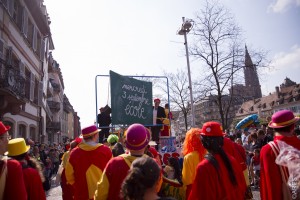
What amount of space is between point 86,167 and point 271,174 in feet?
8.00

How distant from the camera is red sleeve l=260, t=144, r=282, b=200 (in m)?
2.94

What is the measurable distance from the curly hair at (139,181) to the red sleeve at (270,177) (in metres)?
1.49

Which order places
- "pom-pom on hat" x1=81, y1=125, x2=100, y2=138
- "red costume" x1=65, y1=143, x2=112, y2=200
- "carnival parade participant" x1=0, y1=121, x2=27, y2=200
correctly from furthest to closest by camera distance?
"pom-pom on hat" x1=81, y1=125, x2=100, y2=138
"red costume" x1=65, y1=143, x2=112, y2=200
"carnival parade participant" x1=0, y1=121, x2=27, y2=200

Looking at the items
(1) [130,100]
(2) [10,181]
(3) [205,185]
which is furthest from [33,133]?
(3) [205,185]

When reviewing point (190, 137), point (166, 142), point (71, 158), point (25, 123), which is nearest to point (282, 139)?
point (190, 137)

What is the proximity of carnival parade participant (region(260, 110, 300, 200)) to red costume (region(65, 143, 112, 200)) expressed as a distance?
2.17 meters

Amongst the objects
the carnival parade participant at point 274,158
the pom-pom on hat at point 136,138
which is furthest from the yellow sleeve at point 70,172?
the carnival parade participant at point 274,158

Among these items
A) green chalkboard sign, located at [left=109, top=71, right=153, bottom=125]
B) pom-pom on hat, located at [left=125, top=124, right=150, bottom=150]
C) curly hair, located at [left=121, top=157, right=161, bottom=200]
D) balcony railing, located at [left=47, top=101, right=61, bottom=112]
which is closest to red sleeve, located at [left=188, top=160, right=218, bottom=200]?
pom-pom on hat, located at [left=125, top=124, right=150, bottom=150]

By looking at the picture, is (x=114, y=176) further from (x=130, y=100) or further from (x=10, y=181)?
(x=130, y=100)

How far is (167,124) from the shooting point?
29.9ft

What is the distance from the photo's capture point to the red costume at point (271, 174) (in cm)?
295

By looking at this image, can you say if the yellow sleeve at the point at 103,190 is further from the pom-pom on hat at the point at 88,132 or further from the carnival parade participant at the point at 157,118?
the carnival parade participant at the point at 157,118

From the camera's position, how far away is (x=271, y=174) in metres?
3.01

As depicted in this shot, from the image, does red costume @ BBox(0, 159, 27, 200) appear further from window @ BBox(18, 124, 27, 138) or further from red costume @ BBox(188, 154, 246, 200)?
window @ BBox(18, 124, 27, 138)
